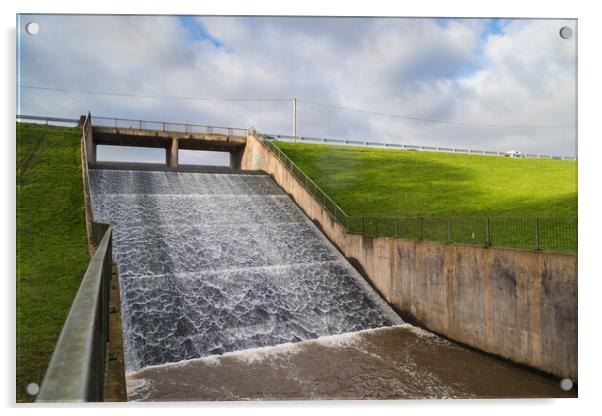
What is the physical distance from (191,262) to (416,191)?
37.3 ft

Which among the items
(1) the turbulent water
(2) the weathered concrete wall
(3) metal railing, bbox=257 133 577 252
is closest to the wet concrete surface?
(2) the weathered concrete wall

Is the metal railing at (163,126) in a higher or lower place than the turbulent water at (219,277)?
higher

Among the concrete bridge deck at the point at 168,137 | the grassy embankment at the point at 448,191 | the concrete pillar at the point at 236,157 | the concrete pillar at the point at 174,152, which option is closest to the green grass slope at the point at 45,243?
the concrete bridge deck at the point at 168,137

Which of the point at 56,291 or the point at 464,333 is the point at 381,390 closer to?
the point at 464,333

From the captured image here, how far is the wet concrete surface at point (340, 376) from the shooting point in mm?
6719

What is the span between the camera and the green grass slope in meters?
5.48

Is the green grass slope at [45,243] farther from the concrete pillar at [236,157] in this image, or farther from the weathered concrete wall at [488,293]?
the concrete pillar at [236,157]

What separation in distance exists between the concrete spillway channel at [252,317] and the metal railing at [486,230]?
1881 millimetres

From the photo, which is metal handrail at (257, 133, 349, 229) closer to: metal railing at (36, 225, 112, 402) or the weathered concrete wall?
the weathered concrete wall

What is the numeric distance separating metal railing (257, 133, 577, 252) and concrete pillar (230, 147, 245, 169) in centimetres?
1328

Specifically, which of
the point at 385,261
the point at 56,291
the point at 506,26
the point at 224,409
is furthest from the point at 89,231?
the point at 506,26

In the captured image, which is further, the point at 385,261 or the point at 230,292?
the point at 385,261

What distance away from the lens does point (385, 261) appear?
37.2 ft
